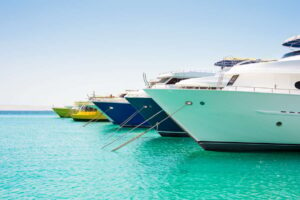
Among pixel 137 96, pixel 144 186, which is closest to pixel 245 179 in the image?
pixel 144 186

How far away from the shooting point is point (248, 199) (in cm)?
827

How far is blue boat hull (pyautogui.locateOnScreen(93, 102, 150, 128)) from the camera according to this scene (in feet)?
106

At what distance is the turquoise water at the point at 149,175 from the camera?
8.85 m

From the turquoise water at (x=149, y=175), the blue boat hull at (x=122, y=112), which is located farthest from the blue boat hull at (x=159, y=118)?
the blue boat hull at (x=122, y=112)

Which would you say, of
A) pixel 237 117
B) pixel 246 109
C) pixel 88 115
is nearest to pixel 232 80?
pixel 246 109

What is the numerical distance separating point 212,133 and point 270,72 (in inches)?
162

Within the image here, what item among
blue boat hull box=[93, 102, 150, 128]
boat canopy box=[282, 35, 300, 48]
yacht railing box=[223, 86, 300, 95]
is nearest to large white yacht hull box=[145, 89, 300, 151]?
yacht railing box=[223, 86, 300, 95]

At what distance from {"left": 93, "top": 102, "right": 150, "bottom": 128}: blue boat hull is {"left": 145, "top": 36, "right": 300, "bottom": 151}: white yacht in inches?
659

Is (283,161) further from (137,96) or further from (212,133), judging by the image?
(137,96)

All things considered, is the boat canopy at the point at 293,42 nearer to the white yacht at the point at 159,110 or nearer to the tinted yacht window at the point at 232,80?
the tinted yacht window at the point at 232,80

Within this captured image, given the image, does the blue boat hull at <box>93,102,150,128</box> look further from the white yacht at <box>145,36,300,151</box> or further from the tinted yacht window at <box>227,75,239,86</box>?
the tinted yacht window at <box>227,75,239,86</box>

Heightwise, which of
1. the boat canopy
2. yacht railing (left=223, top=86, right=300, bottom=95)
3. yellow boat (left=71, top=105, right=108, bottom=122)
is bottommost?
yellow boat (left=71, top=105, right=108, bottom=122)

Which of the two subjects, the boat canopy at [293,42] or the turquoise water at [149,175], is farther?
the boat canopy at [293,42]

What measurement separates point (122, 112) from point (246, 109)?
21.2 m
